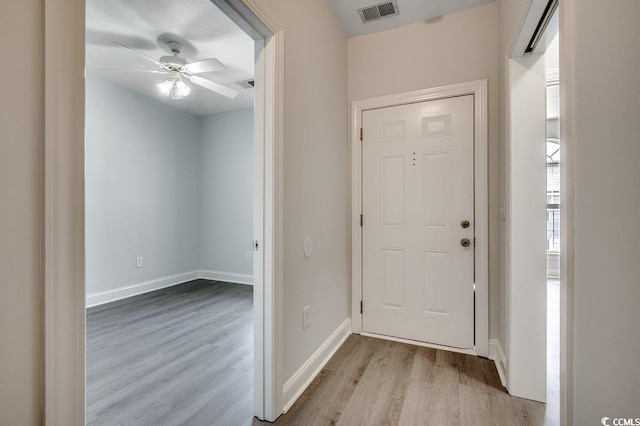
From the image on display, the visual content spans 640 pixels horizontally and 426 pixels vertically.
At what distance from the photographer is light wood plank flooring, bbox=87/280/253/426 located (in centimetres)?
163

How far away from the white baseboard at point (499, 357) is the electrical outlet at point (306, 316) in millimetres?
1269

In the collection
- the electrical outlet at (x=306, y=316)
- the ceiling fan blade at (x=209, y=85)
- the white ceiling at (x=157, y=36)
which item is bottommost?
the electrical outlet at (x=306, y=316)

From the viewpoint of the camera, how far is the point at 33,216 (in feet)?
2.20

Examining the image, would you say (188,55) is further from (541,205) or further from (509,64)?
(541,205)

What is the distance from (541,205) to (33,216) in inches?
85.6

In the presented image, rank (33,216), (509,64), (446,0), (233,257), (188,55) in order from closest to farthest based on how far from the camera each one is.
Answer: (33,216)
(509,64)
(446,0)
(188,55)
(233,257)

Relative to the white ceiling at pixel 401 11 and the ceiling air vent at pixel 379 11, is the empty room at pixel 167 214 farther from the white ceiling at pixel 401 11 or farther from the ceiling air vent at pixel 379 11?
the ceiling air vent at pixel 379 11

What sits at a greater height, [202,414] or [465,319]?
[465,319]

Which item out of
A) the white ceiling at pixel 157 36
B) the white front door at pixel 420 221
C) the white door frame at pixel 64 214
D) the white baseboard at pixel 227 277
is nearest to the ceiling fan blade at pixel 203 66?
the white ceiling at pixel 157 36

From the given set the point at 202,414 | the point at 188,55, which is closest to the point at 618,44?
the point at 202,414

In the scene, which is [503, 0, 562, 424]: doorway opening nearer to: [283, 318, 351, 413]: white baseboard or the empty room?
[283, 318, 351, 413]: white baseboard

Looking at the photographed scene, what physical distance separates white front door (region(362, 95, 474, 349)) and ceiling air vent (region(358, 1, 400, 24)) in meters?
0.71

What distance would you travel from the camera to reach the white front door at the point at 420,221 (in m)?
2.30

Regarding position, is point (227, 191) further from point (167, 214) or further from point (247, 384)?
point (247, 384)
